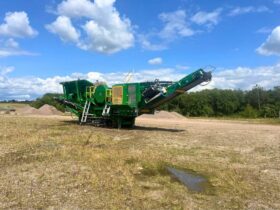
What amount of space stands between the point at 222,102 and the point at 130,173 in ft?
273

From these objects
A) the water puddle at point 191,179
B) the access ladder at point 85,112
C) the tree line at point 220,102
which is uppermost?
the tree line at point 220,102

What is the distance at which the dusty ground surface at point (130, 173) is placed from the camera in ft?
26.8

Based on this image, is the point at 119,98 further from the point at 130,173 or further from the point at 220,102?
the point at 220,102

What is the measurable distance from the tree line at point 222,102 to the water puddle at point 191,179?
7129 centimetres

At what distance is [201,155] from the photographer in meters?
14.4

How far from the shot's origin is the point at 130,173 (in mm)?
10797

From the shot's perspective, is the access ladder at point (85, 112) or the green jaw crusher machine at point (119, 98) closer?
the green jaw crusher machine at point (119, 98)

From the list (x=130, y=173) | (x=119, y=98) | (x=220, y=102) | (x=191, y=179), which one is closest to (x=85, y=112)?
(x=119, y=98)

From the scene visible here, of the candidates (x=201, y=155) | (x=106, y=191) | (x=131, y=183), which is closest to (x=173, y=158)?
(x=201, y=155)

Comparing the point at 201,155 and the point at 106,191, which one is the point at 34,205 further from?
the point at 201,155

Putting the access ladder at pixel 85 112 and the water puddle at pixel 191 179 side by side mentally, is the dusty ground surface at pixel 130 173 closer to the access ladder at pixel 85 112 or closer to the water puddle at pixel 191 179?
the water puddle at pixel 191 179

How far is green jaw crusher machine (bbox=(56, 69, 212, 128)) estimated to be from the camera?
22.6 metres

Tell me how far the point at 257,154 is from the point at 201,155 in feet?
6.86

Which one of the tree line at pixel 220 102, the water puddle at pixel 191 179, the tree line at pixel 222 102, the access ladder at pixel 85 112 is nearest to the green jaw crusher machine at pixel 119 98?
the access ladder at pixel 85 112
